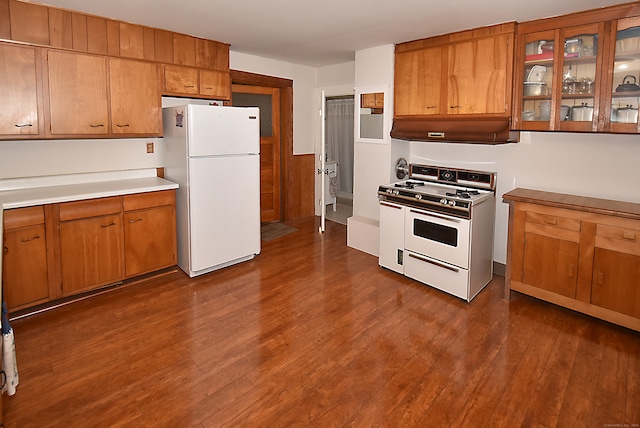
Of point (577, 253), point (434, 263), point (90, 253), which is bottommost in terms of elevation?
point (434, 263)

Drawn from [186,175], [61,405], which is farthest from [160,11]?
[61,405]

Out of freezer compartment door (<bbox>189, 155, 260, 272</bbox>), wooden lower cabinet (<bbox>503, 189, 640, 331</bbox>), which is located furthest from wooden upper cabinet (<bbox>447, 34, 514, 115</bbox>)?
freezer compartment door (<bbox>189, 155, 260, 272</bbox>)

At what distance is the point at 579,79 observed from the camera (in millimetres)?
3160

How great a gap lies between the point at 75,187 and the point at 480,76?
12.7 ft

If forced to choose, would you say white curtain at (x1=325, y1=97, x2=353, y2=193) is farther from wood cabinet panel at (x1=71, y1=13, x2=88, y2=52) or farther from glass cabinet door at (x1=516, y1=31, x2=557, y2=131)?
wood cabinet panel at (x1=71, y1=13, x2=88, y2=52)

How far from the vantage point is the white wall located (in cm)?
323

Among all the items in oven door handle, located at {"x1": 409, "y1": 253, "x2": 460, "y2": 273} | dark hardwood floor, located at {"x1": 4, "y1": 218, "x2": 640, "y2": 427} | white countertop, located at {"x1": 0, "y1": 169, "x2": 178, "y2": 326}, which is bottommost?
dark hardwood floor, located at {"x1": 4, "y1": 218, "x2": 640, "y2": 427}

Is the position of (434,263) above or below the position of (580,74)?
below

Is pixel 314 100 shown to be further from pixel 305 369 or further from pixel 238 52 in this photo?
pixel 305 369

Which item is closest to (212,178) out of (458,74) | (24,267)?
(24,267)

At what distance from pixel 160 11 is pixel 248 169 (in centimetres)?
163

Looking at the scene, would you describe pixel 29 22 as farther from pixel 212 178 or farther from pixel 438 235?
pixel 438 235

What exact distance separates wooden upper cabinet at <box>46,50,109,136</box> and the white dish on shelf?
3.80 metres

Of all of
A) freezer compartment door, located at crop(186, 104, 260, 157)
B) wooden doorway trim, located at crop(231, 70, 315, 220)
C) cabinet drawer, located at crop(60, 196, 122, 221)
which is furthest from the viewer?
wooden doorway trim, located at crop(231, 70, 315, 220)
